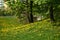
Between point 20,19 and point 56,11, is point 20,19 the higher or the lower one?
the lower one

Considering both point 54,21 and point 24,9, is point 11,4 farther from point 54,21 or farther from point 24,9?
point 54,21

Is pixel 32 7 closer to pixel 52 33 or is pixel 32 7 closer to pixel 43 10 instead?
pixel 43 10

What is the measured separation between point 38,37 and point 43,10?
4920 mm

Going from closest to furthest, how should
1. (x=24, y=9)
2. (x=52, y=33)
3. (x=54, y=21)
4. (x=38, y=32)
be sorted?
(x=52, y=33), (x=38, y=32), (x=54, y=21), (x=24, y=9)

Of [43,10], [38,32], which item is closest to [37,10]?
[43,10]

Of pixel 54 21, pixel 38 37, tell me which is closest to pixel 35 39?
pixel 38 37

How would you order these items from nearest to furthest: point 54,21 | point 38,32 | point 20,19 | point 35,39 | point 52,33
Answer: point 35,39 < point 52,33 < point 38,32 < point 54,21 < point 20,19

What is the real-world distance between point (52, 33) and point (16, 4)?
619 centimetres

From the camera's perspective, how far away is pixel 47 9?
16984 mm

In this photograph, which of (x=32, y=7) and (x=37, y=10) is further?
(x=32, y=7)

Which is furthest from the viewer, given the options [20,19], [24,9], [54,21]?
[20,19]

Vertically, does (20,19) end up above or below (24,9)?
below

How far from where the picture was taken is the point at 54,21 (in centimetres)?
1672

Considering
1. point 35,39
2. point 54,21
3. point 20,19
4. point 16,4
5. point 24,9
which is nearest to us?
point 35,39
